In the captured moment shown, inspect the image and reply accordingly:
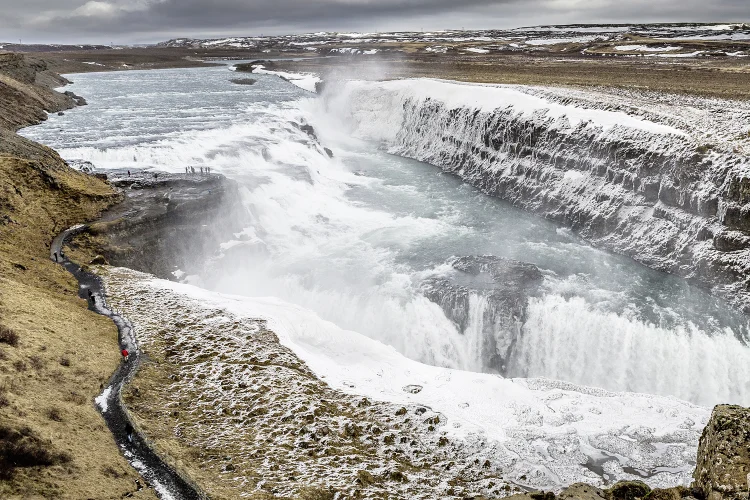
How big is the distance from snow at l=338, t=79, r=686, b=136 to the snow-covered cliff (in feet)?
0.38

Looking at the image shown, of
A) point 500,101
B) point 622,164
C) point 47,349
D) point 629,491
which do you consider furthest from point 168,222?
point 500,101

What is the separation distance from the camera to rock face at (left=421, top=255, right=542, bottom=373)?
1942cm

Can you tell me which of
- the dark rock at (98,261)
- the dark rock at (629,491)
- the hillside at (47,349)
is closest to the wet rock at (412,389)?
the dark rock at (629,491)

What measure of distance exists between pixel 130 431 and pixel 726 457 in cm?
1056

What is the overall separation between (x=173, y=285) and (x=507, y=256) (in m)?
14.9

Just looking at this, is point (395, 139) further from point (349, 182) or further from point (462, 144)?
point (349, 182)

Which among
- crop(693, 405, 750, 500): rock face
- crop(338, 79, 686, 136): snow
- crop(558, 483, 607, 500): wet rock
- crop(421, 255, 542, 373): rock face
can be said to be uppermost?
crop(338, 79, 686, 136): snow

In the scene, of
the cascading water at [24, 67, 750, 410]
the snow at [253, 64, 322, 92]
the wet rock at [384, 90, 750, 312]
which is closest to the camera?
the cascading water at [24, 67, 750, 410]

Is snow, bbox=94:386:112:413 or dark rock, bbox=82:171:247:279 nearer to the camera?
snow, bbox=94:386:112:413

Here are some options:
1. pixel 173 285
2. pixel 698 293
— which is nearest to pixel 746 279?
pixel 698 293

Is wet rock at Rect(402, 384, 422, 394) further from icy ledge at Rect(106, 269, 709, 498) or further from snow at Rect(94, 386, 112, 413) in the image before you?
snow at Rect(94, 386, 112, 413)

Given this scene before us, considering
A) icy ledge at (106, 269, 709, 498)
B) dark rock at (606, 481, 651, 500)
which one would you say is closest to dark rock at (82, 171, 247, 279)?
icy ledge at (106, 269, 709, 498)

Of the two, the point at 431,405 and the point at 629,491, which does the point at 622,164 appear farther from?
the point at 629,491

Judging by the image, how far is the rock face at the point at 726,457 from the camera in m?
7.23
